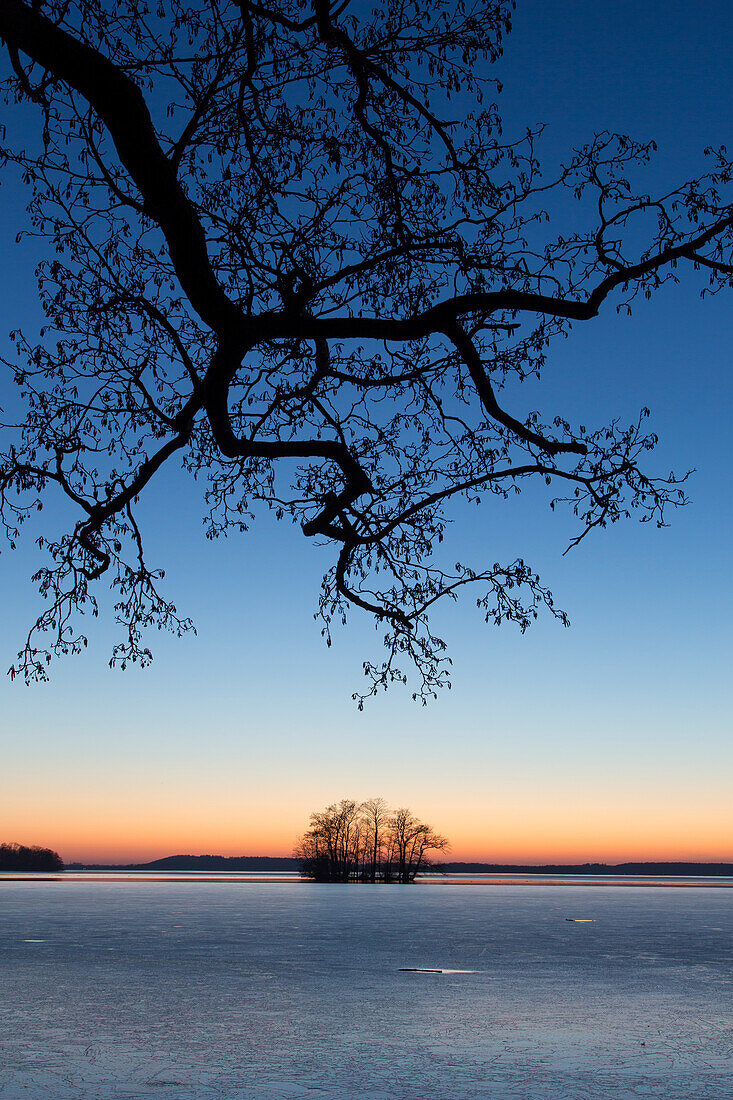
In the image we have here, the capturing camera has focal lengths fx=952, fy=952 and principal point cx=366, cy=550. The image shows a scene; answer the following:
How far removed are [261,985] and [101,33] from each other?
9.27m

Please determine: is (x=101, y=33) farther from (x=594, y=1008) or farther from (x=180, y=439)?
(x=594, y=1008)

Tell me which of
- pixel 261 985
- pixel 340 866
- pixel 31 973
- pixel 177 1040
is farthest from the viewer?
pixel 340 866

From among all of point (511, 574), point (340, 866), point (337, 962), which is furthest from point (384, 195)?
point (340, 866)

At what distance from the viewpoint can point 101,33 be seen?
5.87 m

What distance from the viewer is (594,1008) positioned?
8.94 meters

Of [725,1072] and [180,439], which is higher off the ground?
[180,439]

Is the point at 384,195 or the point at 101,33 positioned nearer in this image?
the point at 101,33

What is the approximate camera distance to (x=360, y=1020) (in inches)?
319

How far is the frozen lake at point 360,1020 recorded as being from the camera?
5.83 meters

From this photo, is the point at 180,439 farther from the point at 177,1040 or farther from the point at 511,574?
the point at 177,1040

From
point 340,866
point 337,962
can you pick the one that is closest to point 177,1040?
point 337,962

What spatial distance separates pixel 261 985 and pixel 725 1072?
18.8 ft

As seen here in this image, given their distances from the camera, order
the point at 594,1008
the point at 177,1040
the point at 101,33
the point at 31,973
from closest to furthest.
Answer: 1. the point at 101,33
2. the point at 177,1040
3. the point at 594,1008
4. the point at 31,973

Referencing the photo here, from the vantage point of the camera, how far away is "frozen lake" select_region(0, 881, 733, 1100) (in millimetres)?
5832
